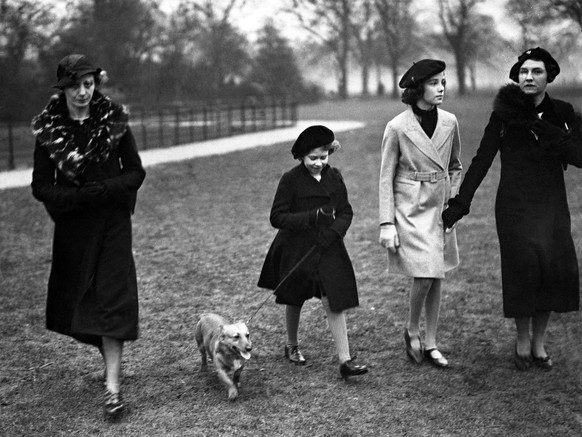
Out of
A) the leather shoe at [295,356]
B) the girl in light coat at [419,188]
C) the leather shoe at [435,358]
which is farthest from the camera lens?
the leather shoe at [295,356]

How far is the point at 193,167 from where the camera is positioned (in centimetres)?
1688

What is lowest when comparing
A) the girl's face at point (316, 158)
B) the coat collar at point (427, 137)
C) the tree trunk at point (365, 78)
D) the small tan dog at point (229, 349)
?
the small tan dog at point (229, 349)

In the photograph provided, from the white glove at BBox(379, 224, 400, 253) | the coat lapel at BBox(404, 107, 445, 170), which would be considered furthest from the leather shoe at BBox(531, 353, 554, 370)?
the coat lapel at BBox(404, 107, 445, 170)

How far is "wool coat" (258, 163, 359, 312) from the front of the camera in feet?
16.0

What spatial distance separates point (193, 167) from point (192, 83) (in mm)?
10185

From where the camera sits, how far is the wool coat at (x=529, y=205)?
16.4ft

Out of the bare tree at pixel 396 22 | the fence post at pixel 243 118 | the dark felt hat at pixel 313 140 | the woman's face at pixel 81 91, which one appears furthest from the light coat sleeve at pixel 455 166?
the bare tree at pixel 396 22

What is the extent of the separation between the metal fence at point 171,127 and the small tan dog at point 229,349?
43.3 feet

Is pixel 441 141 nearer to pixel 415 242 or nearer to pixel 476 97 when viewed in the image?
pixel 415 242

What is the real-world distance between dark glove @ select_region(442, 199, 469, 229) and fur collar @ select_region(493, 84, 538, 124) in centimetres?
58

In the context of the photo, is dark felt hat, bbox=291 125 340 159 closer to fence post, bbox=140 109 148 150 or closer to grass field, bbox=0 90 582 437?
grass field, bbox=0 90 582 437

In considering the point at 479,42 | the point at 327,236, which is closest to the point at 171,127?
the point at 479,42

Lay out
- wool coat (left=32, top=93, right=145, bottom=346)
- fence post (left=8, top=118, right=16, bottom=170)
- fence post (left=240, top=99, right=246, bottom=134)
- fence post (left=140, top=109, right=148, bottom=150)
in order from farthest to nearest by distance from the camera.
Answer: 1. fence post (left=240, top=99, right=246, bottom=134)
2. fence post (left=140, top=109, right=148, bottom=150)
3. fence post (left=8, top=118, right=16, bottom=170)
4. wool coat (left=32, top=93, right=145, bottom=346)

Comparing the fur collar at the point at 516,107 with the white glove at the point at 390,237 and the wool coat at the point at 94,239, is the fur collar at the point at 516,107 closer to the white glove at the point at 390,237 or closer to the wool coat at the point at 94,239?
the white glove at the point at 390,237
